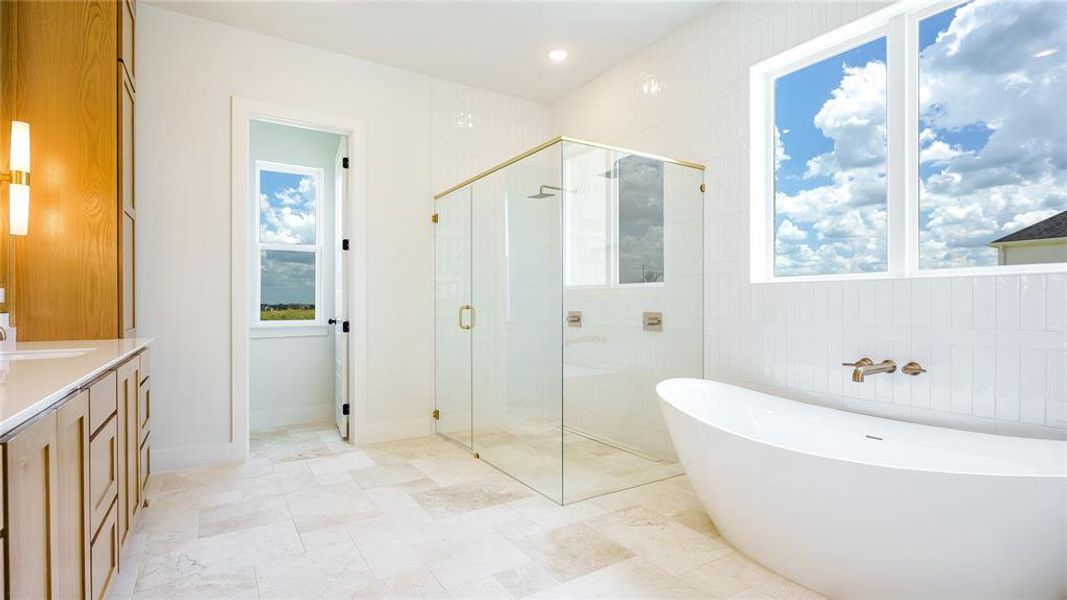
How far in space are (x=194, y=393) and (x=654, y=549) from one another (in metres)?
2.87

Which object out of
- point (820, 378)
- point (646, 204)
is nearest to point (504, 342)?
point (646, 204)

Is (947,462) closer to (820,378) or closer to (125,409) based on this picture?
(820,378)

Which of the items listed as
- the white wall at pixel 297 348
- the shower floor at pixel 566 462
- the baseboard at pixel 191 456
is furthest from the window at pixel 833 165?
the white wall at pixel 297 348

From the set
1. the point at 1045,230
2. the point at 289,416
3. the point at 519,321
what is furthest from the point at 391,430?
the point at 1045,230

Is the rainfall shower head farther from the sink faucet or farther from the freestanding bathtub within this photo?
the sink faucet

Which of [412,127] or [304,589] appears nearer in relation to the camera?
[304,589]

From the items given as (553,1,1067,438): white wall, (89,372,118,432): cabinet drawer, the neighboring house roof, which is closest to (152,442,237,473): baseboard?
(89,372,118,432): cabinet drawer

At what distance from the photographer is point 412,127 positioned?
13.0ft

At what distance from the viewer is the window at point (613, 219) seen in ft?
9.29

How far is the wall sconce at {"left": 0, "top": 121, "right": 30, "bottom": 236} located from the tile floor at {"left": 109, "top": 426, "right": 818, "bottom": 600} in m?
1.37

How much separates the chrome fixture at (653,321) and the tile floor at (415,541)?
896 mm

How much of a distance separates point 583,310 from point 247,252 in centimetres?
239

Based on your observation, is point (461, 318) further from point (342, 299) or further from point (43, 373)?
point (43, 373)

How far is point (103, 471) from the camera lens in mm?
1583
